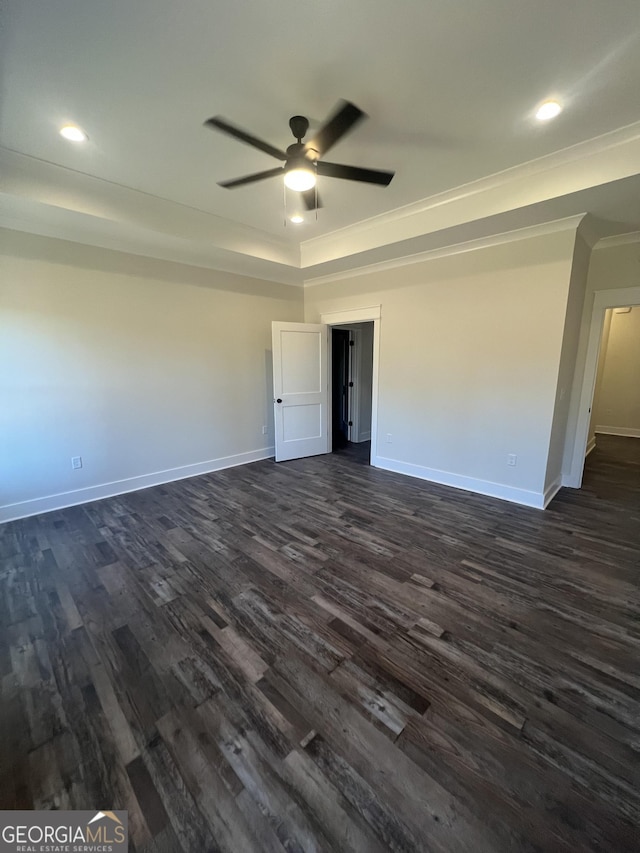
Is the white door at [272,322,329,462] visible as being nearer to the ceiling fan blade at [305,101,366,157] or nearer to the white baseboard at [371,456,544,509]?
the white baseboard at [371,456,544,509]

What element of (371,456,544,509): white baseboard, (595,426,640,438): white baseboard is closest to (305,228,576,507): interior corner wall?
(371,456,544,509): white baseboard

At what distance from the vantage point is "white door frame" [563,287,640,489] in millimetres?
3522

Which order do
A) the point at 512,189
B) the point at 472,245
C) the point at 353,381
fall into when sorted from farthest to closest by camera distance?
the point at 353,381 < the point at 472,245 < the point at 512,189

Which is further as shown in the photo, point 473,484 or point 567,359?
point 473,484

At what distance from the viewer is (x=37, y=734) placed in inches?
54.7

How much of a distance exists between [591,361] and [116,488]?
5703mm

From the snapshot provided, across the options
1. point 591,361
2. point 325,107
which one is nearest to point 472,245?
point 591,361

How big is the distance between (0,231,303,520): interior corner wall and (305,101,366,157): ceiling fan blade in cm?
272

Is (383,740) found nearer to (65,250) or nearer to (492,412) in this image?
(492,412)

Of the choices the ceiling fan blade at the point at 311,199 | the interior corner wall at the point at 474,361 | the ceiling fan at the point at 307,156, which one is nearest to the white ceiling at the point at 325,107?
the ceiling fan blade at the point at 311,199

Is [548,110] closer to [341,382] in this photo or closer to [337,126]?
[337,126]

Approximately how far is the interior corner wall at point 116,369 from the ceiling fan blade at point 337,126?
272cm

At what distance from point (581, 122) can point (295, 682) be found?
3.73m

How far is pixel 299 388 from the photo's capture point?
201 inches
